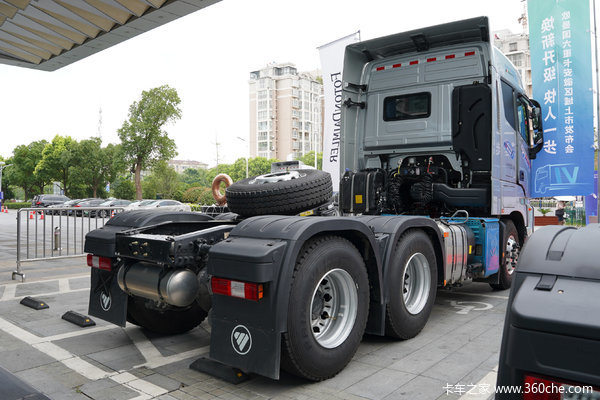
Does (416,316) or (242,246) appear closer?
(242,246)

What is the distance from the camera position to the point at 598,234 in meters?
1.93

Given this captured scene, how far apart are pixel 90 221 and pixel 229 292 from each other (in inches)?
303

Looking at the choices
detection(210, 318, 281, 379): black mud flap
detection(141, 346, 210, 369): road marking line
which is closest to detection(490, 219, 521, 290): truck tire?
detection(141, 346, 210, 369): road marking line

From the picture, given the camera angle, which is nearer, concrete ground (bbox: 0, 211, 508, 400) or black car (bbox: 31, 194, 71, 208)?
concrete ground (bbox: 0, 211, 508, 400)

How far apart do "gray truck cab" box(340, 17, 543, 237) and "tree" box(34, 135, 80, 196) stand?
5188 cm

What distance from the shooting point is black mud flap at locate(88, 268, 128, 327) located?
166 inches

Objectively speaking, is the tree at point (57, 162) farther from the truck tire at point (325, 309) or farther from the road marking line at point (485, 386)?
the road marking line at point (485, 386)

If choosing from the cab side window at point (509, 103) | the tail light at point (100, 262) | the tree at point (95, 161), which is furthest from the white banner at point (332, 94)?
the tree at point (95, 161)

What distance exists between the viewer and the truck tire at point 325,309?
3172 mm

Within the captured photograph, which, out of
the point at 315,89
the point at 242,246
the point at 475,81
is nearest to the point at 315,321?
the point at 242,246

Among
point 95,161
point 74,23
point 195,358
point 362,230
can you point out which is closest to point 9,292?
point 195,358

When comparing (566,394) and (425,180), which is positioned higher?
(425,180)

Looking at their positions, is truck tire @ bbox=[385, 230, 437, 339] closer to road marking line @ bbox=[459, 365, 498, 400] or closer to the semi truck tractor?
the semi truck tractor

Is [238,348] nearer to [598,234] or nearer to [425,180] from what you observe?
[598,234]
